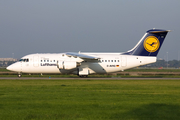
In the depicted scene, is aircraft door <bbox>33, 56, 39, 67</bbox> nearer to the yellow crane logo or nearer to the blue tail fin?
the blue tail fin

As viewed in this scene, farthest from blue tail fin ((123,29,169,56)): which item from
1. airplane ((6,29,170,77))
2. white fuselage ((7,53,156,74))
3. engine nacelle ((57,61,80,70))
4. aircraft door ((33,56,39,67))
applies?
aircraft door ((33,56,39,67))

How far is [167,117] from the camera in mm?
11367

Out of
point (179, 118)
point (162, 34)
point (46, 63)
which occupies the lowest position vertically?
point (179, 118)

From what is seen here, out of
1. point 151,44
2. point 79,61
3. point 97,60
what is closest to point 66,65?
point 79,61

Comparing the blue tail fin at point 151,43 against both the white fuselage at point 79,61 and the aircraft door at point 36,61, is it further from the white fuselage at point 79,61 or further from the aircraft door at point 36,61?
the aircraft door at point 36,61

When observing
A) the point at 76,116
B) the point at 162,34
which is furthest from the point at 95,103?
the point at 162,34

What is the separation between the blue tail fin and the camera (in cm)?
3988

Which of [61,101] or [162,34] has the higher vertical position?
[162,34]

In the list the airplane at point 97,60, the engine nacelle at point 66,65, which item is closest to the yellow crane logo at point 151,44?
the airplane at point 97,60

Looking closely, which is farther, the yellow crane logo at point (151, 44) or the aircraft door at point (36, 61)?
the yellow crane logo at point (151, 44)

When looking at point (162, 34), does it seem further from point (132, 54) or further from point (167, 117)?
point (167, 117)

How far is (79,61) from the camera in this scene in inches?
1537

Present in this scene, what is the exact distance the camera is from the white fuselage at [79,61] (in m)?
38.9

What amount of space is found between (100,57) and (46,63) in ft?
27.9
